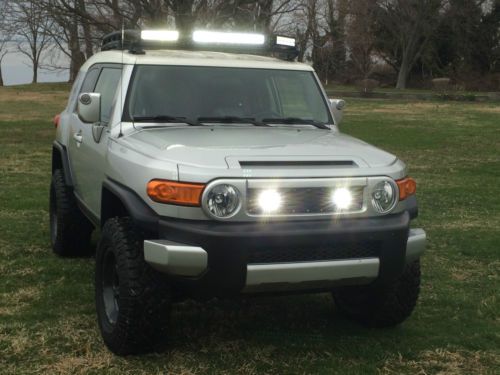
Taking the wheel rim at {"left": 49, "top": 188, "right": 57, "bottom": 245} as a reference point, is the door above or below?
above

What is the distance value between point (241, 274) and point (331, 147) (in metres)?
1.05

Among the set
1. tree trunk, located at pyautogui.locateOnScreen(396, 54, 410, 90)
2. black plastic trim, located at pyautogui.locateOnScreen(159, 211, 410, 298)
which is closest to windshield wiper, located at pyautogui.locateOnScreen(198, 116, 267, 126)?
black plastic trim, located at pyautogui.locateOnScreen(159, 211, 410, 298)

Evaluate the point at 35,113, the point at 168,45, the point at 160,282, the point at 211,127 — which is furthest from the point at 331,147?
the point at 35,113

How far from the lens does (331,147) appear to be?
13.6ft

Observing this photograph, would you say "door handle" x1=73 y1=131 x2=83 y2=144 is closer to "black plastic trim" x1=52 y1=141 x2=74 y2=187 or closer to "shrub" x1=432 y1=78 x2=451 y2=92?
"black plastic trim" x1=52 y1=141 x2=74 y2=187

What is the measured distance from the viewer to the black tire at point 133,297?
3768 millimetres

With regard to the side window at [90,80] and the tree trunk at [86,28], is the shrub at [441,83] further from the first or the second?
the side window at [90,80]

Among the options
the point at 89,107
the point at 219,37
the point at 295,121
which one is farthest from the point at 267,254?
the point at 219,37

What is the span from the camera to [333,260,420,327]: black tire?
4.36 meters

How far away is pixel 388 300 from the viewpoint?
174 inches

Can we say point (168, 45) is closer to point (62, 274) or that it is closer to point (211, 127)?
point (211, 127)

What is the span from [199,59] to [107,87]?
77 cm

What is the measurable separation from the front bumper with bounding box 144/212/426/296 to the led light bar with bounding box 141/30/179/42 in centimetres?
199

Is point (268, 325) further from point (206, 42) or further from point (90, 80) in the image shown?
point (90, 80)
